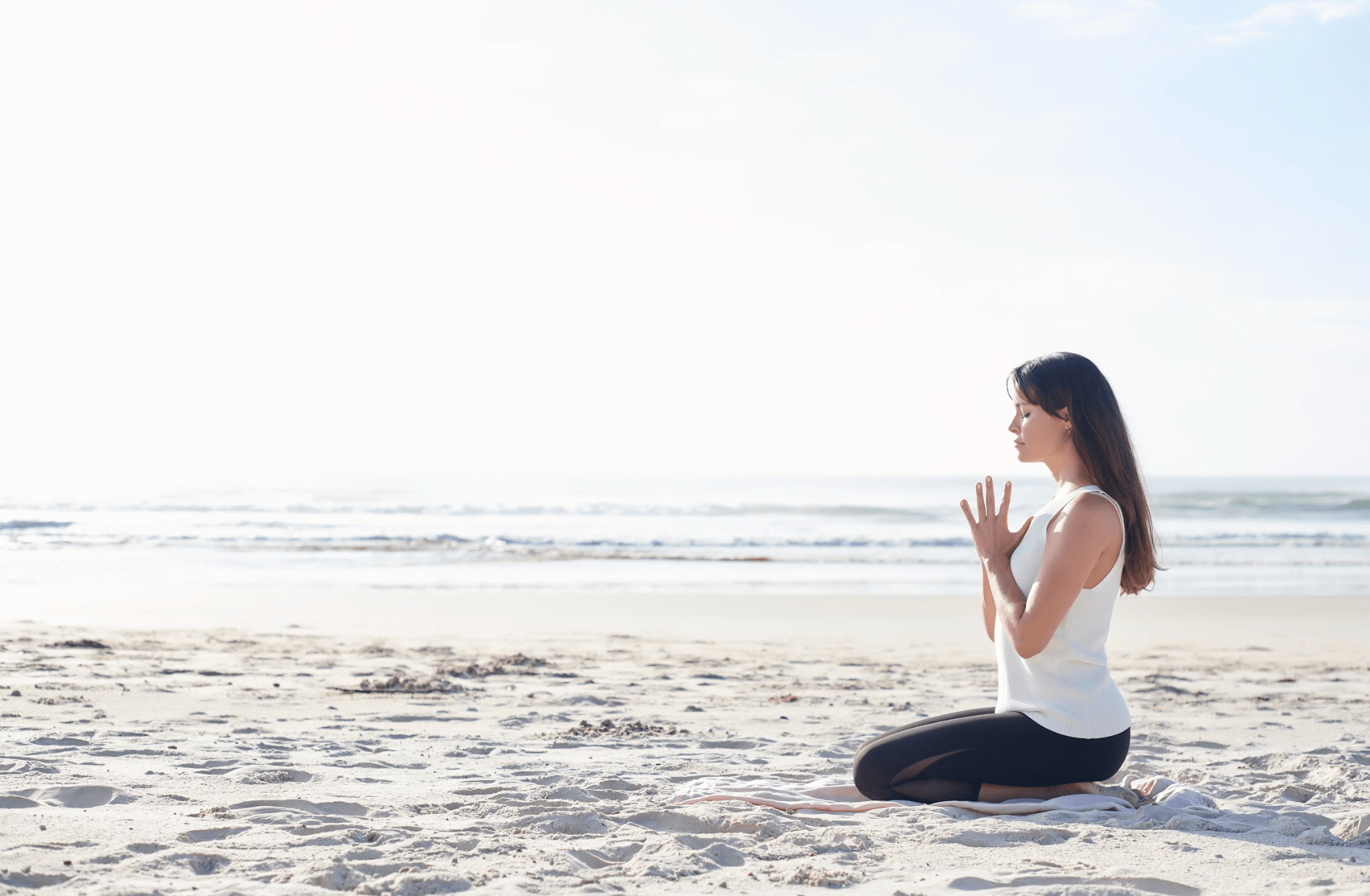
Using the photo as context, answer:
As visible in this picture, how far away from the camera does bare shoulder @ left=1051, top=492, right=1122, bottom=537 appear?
10.6 ft

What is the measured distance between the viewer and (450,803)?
12.0 feet

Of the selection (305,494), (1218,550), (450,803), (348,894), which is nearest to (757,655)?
(450,803)

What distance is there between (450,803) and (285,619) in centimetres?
765

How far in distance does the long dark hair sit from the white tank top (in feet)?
0.22

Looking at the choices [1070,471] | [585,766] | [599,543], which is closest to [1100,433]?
[1070,471]

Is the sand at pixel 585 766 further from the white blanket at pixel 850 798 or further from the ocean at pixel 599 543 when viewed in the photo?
the ocean at pixel 599 543

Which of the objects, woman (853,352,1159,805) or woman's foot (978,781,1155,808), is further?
woman's foot (978,781,1155,808)

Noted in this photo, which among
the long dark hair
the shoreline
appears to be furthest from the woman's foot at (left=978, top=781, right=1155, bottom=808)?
the shoreline

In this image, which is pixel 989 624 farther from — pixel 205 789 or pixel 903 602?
pixel 903 602

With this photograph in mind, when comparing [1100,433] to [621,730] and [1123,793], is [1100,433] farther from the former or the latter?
[621,730]

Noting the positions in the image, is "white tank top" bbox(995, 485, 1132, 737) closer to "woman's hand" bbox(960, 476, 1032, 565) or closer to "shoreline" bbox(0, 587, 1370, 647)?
"woman's hand" bbox(960, 476, 1032, 565)

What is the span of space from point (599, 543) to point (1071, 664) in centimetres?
2034

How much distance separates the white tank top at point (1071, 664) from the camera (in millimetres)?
3334

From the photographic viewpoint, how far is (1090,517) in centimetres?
323
